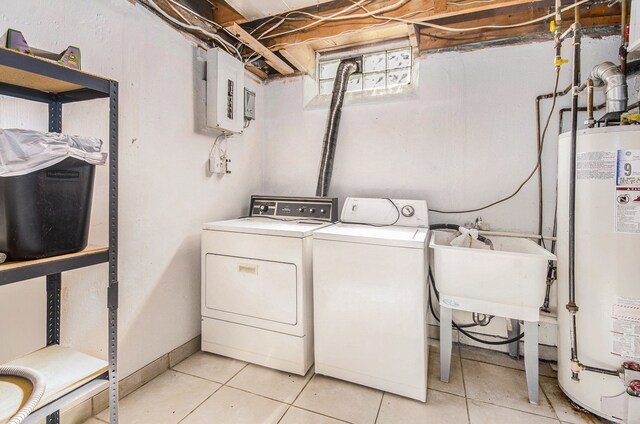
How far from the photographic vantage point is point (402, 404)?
1629 mm

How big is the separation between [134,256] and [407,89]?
2252 mm

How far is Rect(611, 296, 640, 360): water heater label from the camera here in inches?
55.2

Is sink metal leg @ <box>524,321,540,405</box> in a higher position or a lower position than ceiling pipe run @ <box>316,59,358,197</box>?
lower

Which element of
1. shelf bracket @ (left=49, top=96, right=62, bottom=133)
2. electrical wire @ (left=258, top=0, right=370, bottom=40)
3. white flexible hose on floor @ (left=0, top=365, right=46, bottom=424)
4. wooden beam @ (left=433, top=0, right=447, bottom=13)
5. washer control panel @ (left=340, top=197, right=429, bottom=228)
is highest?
electrical wire @ (left=258, top=0, right=370, bottom=40)

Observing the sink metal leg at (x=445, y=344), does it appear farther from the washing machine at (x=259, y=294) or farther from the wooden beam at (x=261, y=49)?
the wooden beam at (x=261, y=49)

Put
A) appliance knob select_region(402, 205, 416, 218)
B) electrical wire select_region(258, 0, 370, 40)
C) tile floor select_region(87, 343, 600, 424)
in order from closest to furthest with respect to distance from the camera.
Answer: tile floor select_region(87, 343, 600, 424), electrical wire select_region(258, 0, 370, 40), appliance knob select_region(402, 205, 416, 218)

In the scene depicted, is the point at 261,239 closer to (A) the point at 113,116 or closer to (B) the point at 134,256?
(B) the point at 134,256

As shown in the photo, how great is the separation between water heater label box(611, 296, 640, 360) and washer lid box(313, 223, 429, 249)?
35.7 inches

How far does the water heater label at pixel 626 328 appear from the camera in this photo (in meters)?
1.40

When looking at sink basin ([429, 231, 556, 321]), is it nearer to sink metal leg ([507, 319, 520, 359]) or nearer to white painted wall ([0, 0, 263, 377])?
sink metal leg ([507, 319, 520, 359])

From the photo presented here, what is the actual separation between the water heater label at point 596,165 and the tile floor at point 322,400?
47.6 inches

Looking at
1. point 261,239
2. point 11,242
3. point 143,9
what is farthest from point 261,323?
point 143,9

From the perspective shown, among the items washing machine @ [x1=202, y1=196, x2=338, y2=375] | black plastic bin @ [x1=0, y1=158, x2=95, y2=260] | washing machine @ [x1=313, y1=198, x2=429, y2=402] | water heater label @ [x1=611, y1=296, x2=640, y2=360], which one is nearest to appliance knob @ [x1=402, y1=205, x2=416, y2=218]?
washing machine @ [x1=313, y1=198, x2=429, y2=402]

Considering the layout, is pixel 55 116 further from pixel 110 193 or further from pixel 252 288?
pixel 252 288
